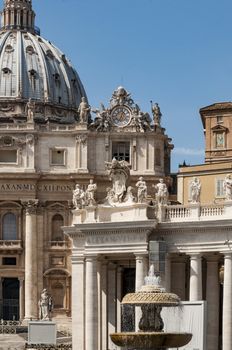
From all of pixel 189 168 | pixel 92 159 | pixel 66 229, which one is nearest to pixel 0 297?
pixel 92 159

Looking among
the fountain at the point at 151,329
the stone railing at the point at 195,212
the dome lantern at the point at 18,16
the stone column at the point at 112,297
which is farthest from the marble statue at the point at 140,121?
the fountain at the point at 151,329

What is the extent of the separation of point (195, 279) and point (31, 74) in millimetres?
102357

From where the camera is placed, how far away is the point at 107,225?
71.1 metres

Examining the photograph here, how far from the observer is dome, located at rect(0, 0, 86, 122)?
161500 mm

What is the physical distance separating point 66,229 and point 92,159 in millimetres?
57480

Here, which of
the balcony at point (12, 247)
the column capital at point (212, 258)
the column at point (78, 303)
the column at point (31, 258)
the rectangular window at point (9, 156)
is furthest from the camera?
the rectangular window at point (9, 156)

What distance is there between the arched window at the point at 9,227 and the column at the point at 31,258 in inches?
66.8

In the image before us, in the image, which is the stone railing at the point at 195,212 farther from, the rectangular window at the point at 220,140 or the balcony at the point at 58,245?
the balcony at the point at 58,245

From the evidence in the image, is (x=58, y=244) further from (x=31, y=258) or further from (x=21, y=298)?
(x=21, y=298)

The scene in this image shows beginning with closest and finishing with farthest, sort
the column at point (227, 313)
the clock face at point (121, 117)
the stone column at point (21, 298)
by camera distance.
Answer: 1. the column at point (227, 313)
2. the stone column at point (21, 298)
3. the clock face at point (121, 117)

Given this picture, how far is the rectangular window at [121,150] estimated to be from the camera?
133 metres

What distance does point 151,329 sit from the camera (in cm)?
5291

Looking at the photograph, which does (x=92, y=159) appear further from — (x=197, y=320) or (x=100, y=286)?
(x=197, y=320)

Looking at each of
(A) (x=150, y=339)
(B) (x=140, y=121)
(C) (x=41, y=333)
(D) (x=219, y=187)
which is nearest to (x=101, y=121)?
(B) (x=140, y=121)
